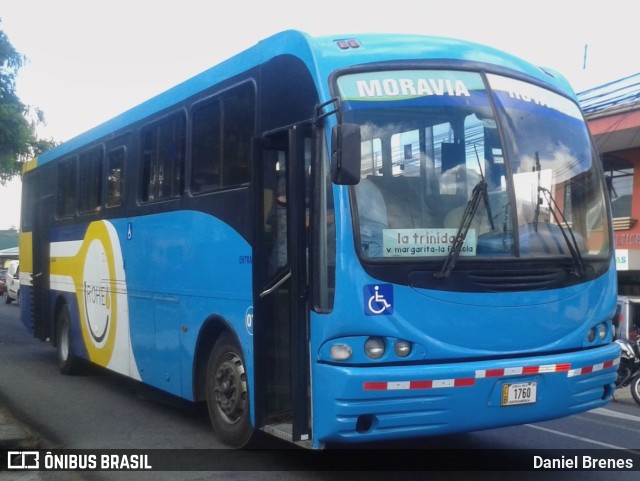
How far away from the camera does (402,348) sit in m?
5.84

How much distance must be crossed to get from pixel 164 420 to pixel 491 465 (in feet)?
12.5

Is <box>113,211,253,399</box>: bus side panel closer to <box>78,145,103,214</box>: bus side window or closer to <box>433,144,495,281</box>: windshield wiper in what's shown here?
<box>78,145,103,214</box>: bus side window

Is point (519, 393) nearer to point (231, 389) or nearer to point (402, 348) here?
point (402, 348)

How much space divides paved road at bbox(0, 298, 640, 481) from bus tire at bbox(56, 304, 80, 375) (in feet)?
1.01

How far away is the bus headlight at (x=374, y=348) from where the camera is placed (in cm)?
580

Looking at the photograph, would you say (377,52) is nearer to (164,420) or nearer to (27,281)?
(164,420)

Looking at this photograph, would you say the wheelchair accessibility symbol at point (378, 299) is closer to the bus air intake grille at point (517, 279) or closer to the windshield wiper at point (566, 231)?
the bus air intake grille at point (517, 279)

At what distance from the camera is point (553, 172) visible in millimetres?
6570

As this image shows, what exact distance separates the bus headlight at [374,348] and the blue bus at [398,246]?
14mm

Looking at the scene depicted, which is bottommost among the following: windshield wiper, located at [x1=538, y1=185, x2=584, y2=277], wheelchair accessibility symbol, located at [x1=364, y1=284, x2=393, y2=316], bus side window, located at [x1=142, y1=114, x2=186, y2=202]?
wheelchair accessibility symbol, located at [x1=364, y1=284, x2=393, y2=316]

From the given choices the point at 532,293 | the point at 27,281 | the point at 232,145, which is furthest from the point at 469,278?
the point at 27,281

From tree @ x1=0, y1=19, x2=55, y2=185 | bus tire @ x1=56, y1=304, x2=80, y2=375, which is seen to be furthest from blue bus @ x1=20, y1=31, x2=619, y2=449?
tree @ x1=0, y1=19, x2=55, y2=185

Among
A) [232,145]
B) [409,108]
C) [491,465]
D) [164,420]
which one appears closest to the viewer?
[409,108]

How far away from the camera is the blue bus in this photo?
19.1 feet
